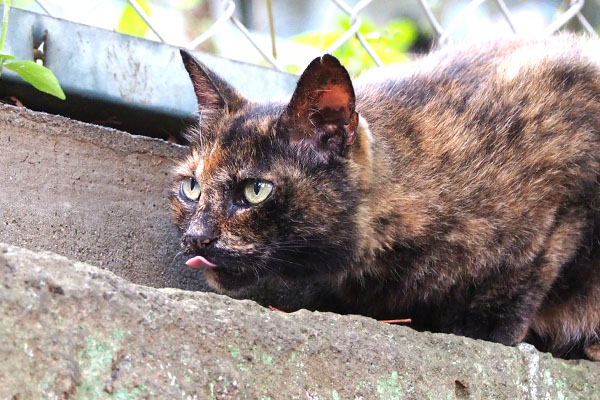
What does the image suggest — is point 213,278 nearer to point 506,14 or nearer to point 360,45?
point 360,45

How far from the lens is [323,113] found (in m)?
1.90

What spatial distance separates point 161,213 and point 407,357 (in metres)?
0.89

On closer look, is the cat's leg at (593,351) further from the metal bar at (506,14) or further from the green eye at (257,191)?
the metal bar at (506,14)

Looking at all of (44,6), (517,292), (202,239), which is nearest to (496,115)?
(517,292)

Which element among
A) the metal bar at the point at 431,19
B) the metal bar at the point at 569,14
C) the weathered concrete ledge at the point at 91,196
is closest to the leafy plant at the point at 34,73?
the weathered concrete ledge at the point at 91,196

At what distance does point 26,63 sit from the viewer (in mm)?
Answer: 1793

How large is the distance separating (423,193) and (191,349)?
95cm

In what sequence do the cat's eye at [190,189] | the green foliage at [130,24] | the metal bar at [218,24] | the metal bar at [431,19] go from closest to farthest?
the cat's eye at [190,189], the metal bar at [218,24], the green foliage at [130,24], the metal bar at [431,19]

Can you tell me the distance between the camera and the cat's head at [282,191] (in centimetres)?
A: 182

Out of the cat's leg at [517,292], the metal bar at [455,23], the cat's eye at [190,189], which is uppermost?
the metal bar at [455,23]

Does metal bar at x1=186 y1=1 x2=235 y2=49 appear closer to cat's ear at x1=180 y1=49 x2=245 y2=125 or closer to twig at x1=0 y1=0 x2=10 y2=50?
cat's ear at x1=180 y1=49 x2=245 y2=125

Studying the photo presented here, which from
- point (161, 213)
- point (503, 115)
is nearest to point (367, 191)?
point (503, 115)

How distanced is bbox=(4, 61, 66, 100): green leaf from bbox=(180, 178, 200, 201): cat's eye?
393mm

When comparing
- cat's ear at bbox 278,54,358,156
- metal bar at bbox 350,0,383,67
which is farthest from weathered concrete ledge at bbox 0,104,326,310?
metal bar at bbox 350,0,383,67
